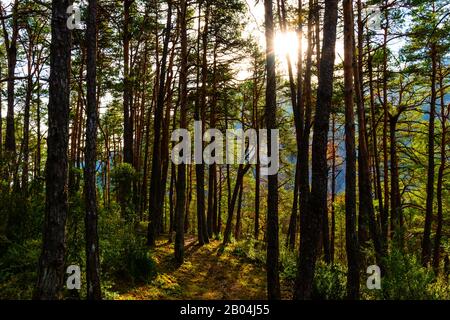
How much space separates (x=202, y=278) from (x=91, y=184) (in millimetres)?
6276

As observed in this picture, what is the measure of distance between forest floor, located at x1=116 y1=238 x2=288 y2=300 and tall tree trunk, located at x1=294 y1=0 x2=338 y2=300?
12.7 ft

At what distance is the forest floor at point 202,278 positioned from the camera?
9.58 meters

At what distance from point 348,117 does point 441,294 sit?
14.4 feet

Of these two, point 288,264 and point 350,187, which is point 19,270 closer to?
point 350,187

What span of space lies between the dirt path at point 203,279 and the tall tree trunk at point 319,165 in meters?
3.89

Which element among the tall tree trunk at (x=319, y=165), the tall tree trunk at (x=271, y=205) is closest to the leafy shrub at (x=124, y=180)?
the tall tree trunk at (x=271, y=205)

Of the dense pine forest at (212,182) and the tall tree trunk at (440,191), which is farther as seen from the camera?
the tall tree trunk at (440,191)

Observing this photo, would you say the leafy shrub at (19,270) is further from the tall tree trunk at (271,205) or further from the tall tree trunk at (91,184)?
the tall tree trunk at (271,205)

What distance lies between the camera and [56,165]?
5.44m

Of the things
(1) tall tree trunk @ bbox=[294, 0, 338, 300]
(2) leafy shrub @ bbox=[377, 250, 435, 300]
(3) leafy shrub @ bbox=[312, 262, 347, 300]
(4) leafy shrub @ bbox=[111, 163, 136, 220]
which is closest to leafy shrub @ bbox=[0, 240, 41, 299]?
(4) leafy shrub @ bbox=[111, 163, 136, 220]

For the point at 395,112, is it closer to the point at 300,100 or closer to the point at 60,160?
the point at 300,100

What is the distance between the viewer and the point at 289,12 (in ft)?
44.9

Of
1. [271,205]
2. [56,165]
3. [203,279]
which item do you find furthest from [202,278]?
[56,165]

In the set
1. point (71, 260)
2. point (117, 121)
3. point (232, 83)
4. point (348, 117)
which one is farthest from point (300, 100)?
point (117, 121)
